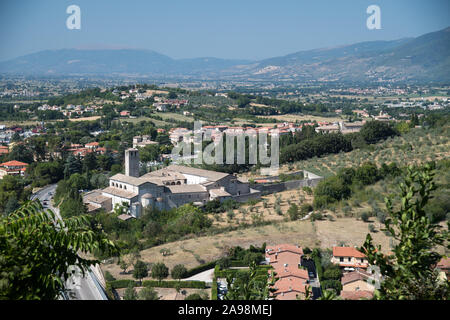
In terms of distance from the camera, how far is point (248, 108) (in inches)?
2697

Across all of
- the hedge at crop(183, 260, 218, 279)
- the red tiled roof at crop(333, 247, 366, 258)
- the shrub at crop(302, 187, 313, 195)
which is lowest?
the hedge at crop(183, 260, 218, 279)

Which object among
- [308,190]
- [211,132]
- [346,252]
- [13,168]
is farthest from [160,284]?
[211,132]

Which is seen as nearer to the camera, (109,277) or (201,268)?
(109,277)

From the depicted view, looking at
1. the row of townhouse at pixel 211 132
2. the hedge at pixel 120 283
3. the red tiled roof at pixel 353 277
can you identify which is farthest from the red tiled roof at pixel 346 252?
the row of townhouse at pixel 211 132

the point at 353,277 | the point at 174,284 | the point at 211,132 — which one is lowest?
the point at 174,284

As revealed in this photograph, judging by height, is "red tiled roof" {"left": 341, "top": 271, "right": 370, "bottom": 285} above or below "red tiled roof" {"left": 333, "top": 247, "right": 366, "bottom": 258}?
below

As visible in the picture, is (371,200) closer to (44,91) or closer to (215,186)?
(215,186)

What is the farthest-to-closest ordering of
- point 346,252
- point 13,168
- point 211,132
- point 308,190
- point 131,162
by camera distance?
1. point 211,132
2. point 13,168
3. point 308,190
4. point 131,162
5. point 346,252

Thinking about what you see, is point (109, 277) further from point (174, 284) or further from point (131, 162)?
point (131, 162)

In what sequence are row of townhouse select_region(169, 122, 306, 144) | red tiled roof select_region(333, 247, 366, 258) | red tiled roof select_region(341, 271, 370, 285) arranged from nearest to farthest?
red tiled roof select_region(341, 271, 370, 285) < red tiled roof select_region(333, 247, 366, 258) < row of townhouse select_region(169, 122, 306, 144)

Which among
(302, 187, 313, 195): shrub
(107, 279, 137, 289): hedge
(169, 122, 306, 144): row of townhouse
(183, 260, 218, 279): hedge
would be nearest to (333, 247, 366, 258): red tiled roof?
(183, 260, 218, 279): hedge

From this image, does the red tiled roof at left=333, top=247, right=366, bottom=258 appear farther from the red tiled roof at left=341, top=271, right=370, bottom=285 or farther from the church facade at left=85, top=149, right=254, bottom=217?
the church facade at left=85, top=149, right=254, bottom=217

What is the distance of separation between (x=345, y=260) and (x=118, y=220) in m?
9.91

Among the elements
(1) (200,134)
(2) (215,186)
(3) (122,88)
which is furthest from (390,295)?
(3) (122,88)
